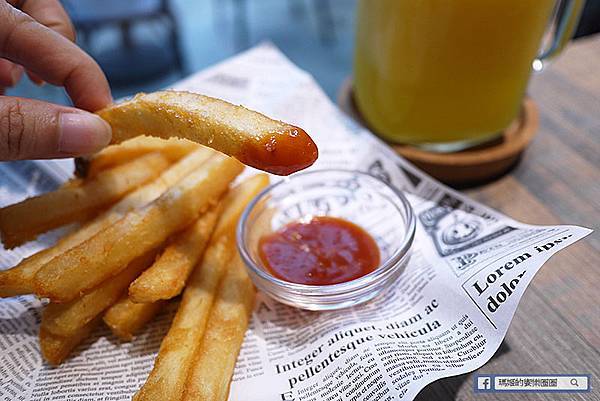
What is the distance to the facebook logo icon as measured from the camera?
1.08 meters

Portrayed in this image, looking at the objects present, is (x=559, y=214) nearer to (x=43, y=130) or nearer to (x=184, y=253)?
(x=184, y=253)

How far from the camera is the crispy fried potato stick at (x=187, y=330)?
37.7 inches

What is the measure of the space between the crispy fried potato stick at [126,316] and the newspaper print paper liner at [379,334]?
55 millimetres

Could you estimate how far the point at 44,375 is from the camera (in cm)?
110

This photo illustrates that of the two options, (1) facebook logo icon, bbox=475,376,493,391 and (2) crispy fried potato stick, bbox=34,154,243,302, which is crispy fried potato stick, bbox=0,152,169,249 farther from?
(1) facebook logo icon, bbox=475,376,493,391

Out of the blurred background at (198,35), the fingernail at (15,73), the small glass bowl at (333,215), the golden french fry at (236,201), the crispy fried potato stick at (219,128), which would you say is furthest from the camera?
the blurred background at (198,35)

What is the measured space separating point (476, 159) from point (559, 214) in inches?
10.6

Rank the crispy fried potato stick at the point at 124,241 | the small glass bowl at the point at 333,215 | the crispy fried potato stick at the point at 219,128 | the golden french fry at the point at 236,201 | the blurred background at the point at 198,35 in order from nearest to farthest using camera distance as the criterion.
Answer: the crispy fried potato stick at the point at 219,128 → the crispy fried potato stick at the point at 124,241 → the small glass bowl at the point at 333,215 → the golden french fry at the point at 236,201 → the blurred background at the point at 198,35

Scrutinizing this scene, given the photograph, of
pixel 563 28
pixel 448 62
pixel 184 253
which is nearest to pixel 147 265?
pixel 184 253

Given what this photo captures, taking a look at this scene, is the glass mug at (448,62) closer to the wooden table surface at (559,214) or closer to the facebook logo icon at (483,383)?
the wooden table surface at (559,214)

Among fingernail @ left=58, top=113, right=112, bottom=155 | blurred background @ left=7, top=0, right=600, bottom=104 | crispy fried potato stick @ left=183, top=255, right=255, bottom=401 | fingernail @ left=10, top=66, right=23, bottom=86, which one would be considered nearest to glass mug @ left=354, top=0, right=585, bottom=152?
crispy fried potato stick @ left=183, top=255, right=255, bottom=401

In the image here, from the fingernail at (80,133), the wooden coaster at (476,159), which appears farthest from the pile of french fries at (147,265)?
the wooden coaster at (476,159)

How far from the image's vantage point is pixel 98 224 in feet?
3.94

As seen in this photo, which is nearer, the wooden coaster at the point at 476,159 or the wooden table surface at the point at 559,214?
the wooden table surface at the point at 559,214
